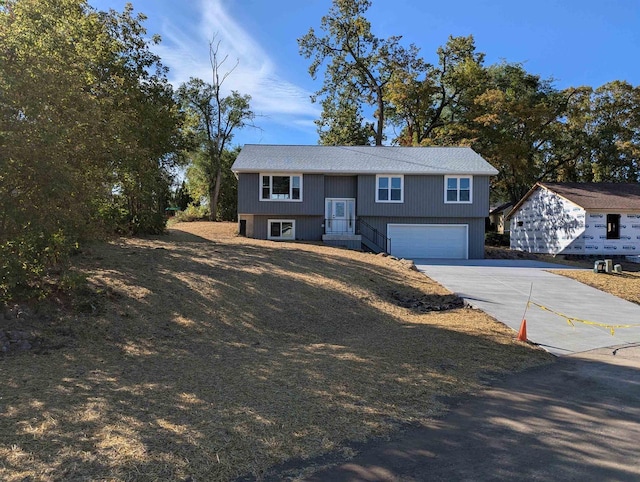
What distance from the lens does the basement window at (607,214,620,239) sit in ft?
88.7

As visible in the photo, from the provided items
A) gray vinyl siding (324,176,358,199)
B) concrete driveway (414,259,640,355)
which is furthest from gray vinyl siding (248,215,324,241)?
concrete driveway (414,259,640,355)

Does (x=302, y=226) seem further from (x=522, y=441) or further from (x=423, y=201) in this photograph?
(x=522, y=441)

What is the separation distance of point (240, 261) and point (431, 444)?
9601mm

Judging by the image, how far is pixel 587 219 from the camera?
2677 centimetres

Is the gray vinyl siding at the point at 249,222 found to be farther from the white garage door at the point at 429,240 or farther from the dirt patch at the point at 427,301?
the dirt patch at the point at 427,301

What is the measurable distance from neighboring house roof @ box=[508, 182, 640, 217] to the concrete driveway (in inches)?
414

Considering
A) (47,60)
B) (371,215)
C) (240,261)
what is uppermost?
(47,60)

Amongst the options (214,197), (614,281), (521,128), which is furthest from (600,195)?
(214,197)

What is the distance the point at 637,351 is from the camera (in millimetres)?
8289

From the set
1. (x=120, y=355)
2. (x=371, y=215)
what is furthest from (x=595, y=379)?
(x=371, y=215)

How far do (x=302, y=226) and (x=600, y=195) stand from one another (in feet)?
61.4

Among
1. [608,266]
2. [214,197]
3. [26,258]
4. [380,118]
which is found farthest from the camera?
[214,197]

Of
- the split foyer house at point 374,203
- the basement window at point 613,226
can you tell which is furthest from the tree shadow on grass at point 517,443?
the basement window at point 613,226

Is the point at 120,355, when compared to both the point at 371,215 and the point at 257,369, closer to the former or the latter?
the point at 257,369
